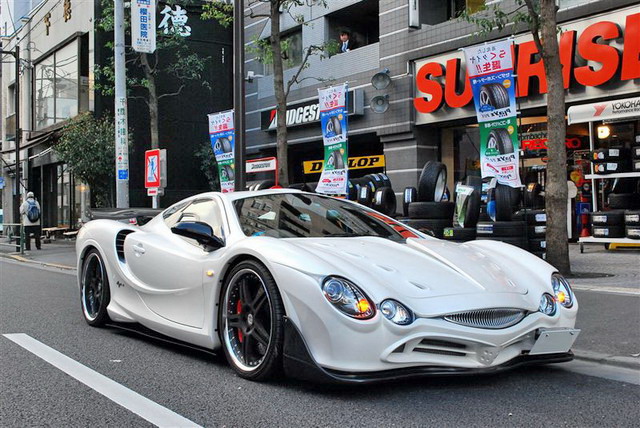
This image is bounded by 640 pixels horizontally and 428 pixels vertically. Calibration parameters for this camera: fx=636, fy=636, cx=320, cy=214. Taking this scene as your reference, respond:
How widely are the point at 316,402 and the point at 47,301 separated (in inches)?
226

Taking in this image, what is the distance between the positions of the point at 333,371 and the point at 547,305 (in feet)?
4.83

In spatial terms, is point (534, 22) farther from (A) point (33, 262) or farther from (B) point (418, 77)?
(A) point (33, 262)

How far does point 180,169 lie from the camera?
82.9ft

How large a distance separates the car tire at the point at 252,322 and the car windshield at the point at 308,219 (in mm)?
473

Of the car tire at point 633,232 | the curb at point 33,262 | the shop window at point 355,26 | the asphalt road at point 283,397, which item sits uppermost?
the shop window at point 355,26

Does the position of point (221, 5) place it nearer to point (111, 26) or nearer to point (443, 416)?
point (111, 26)

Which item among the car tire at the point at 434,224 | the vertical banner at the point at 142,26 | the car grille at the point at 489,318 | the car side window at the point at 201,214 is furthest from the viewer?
the vertical banner at the point at 142,26

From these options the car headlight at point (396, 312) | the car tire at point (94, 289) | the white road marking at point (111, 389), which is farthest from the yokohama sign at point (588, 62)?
the white road marking at point (111, 389)

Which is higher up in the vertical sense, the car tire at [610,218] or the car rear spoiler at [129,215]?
the car rear spoiler at [129,215]

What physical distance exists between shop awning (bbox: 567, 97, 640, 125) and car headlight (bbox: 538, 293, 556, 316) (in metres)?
9.21

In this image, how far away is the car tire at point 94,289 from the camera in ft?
19.4

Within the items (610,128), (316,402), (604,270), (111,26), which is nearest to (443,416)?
(316,402)

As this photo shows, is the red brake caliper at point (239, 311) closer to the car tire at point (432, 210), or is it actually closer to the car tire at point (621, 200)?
the car tire at point (432, 210)

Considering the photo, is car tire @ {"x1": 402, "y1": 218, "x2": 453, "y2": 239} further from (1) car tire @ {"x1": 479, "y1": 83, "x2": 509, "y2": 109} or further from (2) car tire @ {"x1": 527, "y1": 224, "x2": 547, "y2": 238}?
(1) car tire @ {"x1": 479, "y1": 83, "x2": 509, "y2": 109}
